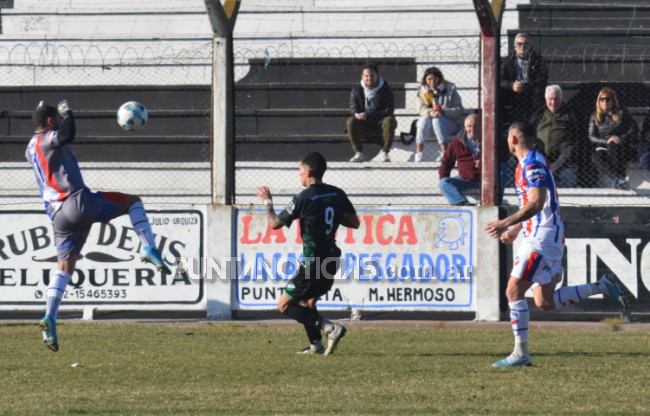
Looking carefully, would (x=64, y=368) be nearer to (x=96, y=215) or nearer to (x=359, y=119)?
(x=96, y=215)

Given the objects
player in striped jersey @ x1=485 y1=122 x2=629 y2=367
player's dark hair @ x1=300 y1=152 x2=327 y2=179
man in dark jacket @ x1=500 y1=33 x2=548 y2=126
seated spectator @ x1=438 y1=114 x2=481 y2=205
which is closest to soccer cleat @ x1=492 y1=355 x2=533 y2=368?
player in striped jersey @ x1=485 y1=122 x2=629 y2=367

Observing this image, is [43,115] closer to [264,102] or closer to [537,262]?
[537,262]

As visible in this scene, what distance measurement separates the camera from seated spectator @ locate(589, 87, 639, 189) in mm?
15234

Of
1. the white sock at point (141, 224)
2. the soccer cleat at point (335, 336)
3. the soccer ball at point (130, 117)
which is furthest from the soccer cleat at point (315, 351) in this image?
the soccer ball at point (130, 117)

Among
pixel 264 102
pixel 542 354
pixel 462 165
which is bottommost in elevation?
pixel 542 354

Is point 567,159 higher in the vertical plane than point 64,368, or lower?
higher

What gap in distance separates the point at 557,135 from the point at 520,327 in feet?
20.7

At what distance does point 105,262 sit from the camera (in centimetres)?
1413

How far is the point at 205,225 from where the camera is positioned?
45.9 ft

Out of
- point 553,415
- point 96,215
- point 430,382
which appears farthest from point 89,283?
point 553,415

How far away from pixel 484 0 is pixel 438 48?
522cm

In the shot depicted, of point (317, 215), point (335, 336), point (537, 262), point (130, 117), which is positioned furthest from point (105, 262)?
point (537, 262)

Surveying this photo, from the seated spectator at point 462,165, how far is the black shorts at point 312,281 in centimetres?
444

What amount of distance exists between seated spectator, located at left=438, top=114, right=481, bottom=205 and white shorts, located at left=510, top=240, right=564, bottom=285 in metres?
4.91
